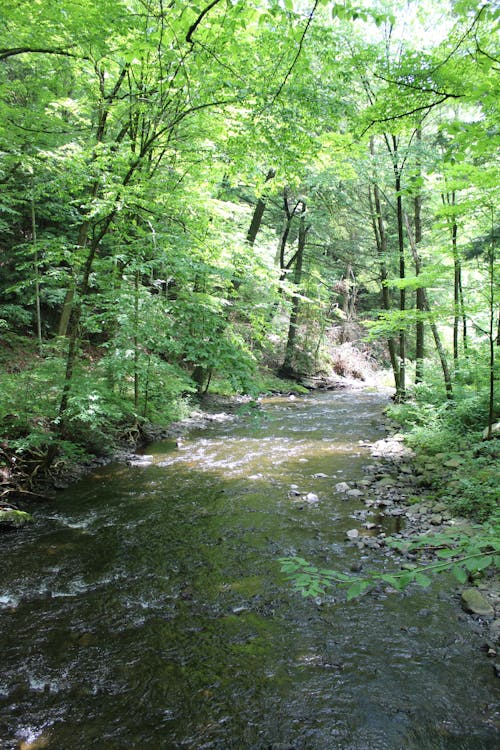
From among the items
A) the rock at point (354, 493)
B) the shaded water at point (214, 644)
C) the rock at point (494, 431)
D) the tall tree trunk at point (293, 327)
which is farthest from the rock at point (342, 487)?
the tall tree trunk at point (293, 327)

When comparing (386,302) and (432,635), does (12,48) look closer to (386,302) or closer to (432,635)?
(432,635)

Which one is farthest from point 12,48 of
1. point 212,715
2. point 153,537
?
point 212,715

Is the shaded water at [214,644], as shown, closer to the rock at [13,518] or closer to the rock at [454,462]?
the rock at [13,518]

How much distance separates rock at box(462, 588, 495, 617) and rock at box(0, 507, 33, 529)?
556 cm

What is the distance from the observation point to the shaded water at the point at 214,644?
294 cm

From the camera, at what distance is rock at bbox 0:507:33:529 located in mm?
5701

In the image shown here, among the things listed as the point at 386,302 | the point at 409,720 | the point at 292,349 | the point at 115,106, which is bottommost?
the point at 409,720

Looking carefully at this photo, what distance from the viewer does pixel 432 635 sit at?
3.84m

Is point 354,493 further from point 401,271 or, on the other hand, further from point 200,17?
point 401,271

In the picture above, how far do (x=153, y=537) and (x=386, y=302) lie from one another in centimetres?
1254

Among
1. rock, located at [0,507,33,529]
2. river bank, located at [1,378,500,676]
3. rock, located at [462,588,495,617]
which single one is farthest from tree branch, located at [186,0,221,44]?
rock, located at [0,507,33,529]

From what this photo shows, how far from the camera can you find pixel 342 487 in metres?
7.68

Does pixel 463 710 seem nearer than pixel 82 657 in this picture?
Yes

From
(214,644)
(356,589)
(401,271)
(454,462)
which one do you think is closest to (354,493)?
(454,462)
